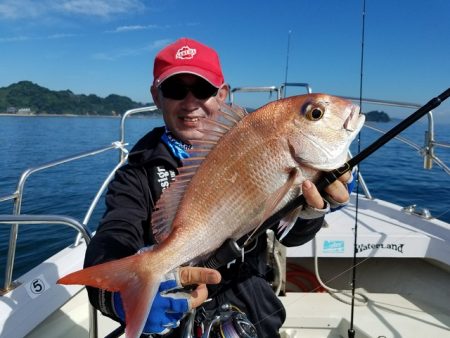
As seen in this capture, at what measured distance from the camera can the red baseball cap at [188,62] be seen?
7.10ft

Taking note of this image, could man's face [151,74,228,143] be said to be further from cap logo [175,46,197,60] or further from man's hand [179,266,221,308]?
man's hand [179,266,221,308]

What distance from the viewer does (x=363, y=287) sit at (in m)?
4.22

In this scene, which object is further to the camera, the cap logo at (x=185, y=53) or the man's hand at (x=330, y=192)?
the cap logo at (x=185, y=53)

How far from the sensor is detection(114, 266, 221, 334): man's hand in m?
1.49

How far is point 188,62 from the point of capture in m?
2.18

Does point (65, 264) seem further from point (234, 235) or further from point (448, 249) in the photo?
point (448, 249)

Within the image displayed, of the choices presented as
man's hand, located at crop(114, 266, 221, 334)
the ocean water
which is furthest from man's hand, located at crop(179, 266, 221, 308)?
the ocean water

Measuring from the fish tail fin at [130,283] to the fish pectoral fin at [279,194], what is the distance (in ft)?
1.66

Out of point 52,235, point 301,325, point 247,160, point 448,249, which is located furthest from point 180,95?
point 52,235

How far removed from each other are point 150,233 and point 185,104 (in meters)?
0.82

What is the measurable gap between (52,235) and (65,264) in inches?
237

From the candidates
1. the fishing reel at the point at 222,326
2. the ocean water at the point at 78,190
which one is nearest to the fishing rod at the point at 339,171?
the fishing reel at the point at 222,326

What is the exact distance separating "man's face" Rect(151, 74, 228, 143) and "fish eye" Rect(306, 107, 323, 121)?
87 cm

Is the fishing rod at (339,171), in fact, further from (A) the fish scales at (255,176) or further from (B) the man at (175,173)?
(B) the man at (175,173)
